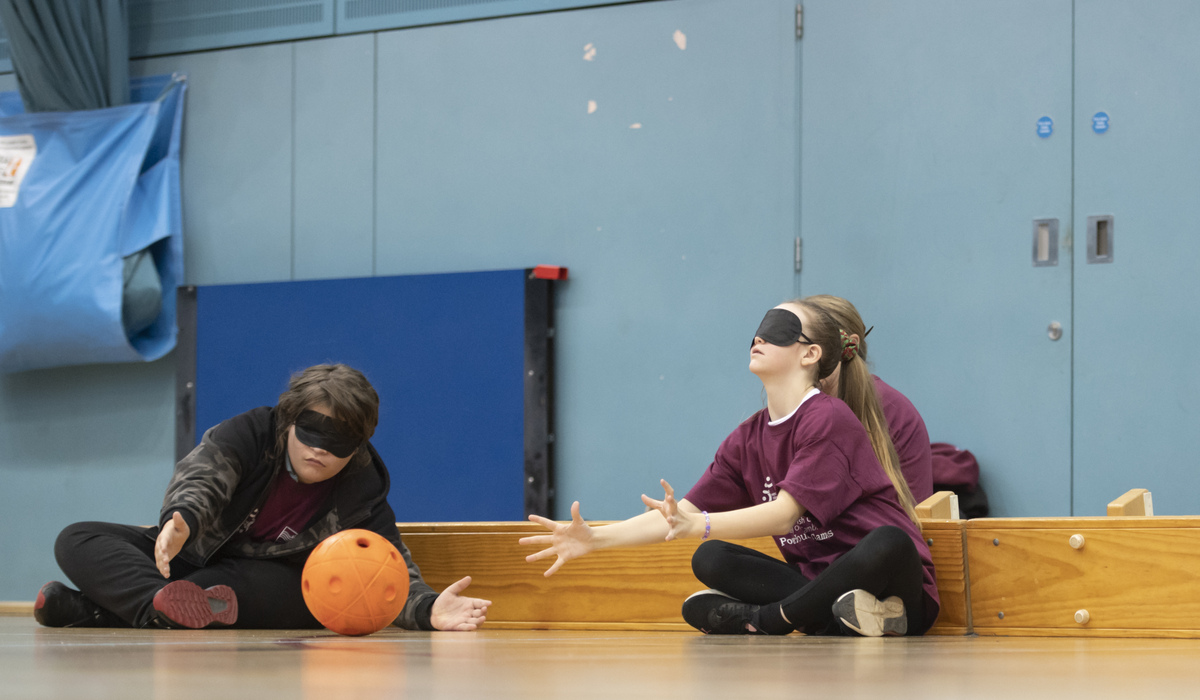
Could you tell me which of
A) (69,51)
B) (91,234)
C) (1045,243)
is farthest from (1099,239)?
(69,51)

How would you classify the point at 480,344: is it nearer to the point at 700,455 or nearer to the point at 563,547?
the point at 700,455

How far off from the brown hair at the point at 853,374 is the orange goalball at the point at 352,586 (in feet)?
3.52

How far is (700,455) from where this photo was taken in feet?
Answer: 15.8

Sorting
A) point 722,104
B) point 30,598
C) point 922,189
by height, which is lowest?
point 30,598

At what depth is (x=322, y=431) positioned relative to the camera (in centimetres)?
278

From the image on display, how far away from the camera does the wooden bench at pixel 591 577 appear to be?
265 cm

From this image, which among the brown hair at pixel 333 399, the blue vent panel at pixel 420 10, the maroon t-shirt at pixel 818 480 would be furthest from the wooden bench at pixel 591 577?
the blue vent panel at pixel 420 10

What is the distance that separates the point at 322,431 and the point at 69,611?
0.84 metres

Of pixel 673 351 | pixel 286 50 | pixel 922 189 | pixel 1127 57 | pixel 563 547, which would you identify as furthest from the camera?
pixel 286 50

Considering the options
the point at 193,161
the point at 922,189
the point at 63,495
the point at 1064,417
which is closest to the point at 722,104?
the point at 922,189

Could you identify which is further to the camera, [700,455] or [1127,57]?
[700,455]

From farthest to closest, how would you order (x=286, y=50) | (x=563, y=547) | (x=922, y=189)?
(x=286, y=50), (x=922, y=189), (x=563, y=547)

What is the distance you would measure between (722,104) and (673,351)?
3.42 ft

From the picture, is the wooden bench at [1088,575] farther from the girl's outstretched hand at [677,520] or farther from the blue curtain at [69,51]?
the blue curtain at [69,51]
